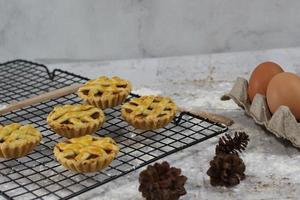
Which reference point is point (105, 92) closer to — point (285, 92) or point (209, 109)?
point (209, 109)

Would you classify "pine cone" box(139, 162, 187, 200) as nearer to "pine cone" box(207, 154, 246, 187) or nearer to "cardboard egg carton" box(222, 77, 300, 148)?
"pine cone" box(207, 154, 246, 187)

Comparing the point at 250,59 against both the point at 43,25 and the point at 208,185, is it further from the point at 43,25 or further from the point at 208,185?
the point at 208,185

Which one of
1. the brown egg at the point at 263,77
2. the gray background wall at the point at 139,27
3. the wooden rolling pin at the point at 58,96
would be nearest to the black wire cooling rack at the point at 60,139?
the wooden rolling pin at the point at 58,96

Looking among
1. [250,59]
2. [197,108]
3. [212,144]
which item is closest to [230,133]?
[212,144]

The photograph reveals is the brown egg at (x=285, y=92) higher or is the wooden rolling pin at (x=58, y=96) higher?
the brown egg at (x=285, y=92)

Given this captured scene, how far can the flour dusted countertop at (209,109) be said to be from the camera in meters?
1.11

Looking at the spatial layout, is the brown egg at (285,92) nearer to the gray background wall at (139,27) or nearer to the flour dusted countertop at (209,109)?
the flour dusted countertop at (209,109)

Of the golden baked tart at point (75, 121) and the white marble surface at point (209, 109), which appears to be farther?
the golden baked tart at point (75, 121)

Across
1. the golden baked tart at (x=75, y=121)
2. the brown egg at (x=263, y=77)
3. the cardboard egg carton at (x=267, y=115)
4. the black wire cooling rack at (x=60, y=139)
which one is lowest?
the black wire cooling rack at (x=60, y=139)

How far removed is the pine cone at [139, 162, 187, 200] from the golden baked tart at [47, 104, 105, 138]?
0.86 ft

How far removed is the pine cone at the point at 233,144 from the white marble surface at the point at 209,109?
3 centimetres

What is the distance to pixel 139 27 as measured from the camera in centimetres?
192

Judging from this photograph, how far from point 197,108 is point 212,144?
8.5 inches

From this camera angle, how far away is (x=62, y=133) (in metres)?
1.28
